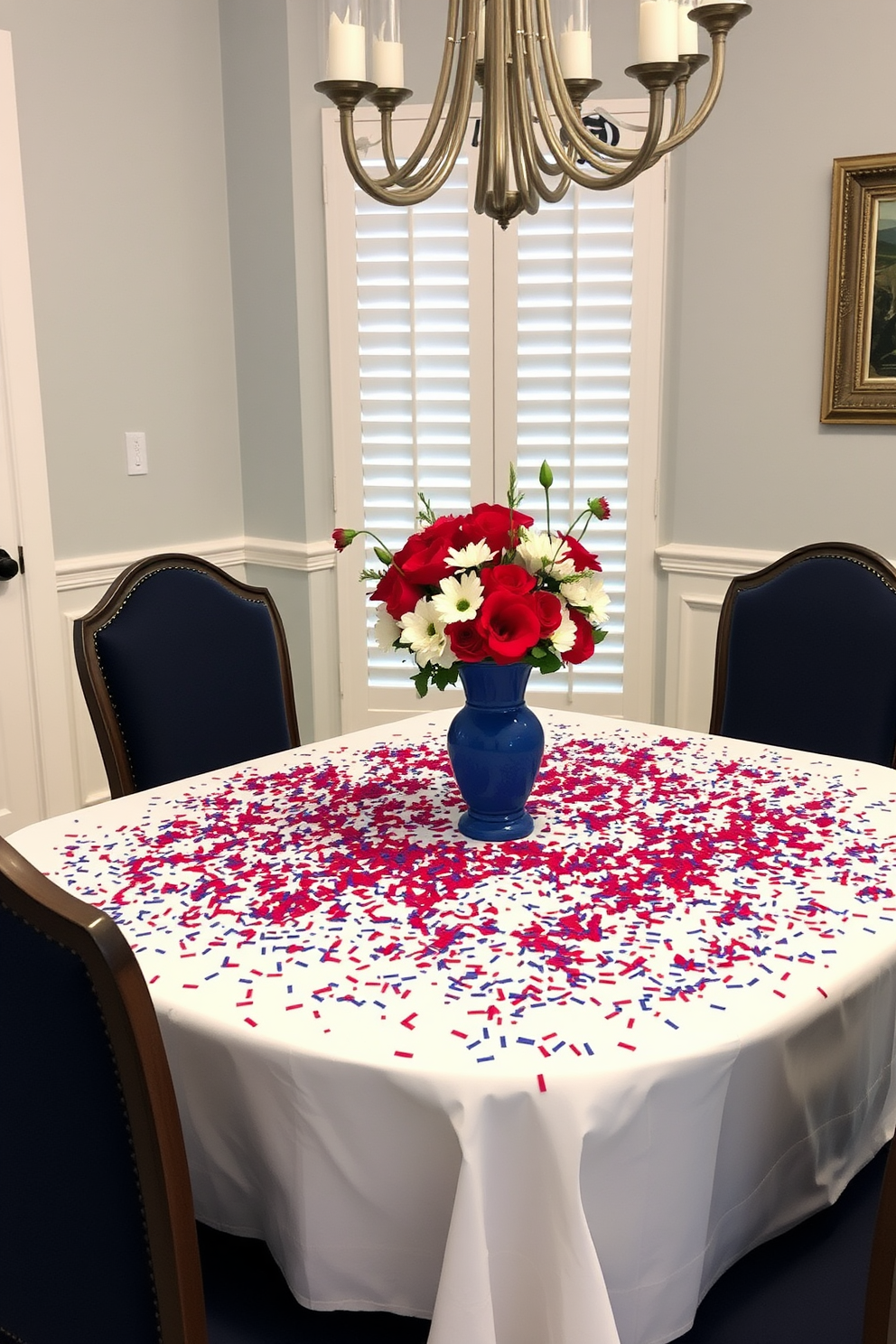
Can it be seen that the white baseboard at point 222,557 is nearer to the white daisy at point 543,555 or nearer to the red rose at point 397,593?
the red rose at point 397,593

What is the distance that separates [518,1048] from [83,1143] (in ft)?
1.34

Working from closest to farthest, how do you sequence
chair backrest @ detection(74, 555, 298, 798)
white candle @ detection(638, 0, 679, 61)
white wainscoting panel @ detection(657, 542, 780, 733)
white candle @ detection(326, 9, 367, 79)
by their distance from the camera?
white candle @ detection(638, 0, 679, 61) → white candle @ detection(326, 9, 367, 79) → chair backrest @ detection(74, 555, 298, 798) → white wainscoting panel @ detection(657, 542, 780, 733)

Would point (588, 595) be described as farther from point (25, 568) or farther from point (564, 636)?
point (25, 568)

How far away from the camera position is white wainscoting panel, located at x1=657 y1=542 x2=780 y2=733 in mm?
3621

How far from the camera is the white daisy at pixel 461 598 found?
1.52 meters

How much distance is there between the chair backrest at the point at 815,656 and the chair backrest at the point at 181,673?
95 centimetres

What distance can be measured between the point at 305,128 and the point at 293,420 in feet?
2.85

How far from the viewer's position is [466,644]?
1.56m

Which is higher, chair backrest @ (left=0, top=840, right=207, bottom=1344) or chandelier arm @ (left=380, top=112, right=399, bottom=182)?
chandelier arm @ (left=380, top=112, right=399, bottom=182)

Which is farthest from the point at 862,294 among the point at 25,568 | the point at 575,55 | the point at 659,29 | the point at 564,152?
the point at 25,568

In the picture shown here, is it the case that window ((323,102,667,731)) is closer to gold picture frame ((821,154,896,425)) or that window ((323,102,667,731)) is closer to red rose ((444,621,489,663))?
gold picture frame ((821,154,896,425))

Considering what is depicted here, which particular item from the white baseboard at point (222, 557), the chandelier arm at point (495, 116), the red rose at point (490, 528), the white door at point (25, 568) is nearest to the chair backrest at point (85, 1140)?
the red rose at point (490, 528)

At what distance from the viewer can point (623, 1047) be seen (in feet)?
3.73

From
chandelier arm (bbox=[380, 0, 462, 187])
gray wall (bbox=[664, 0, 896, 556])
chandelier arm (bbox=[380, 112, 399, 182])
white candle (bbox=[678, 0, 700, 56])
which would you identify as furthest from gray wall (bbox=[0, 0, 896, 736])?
white candle (bbox=[678, 0, 700, 56])
